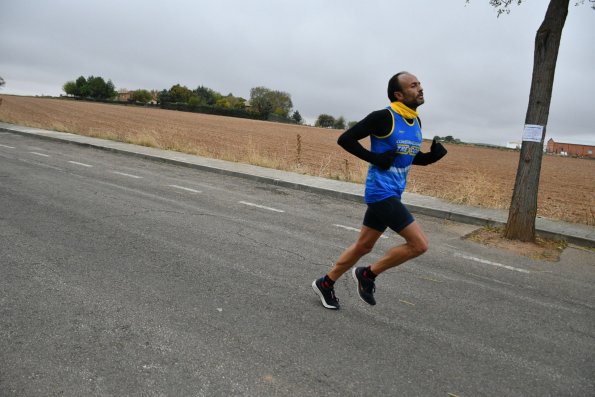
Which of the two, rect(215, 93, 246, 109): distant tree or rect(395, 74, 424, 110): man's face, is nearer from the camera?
rect(395, 74, 424, 110): man's face

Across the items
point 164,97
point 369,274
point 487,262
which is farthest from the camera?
point 164,97

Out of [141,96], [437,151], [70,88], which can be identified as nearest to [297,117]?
[141,96]

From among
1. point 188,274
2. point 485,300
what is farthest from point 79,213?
point 485,300

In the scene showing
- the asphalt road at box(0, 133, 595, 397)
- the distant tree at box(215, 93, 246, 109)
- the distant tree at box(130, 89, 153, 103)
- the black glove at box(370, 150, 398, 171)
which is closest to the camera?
the asphalt road at box(0, 133, 595, 397)

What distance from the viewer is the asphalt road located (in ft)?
9.16

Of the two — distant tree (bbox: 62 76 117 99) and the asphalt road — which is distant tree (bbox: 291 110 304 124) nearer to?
distant tree (bbox: 62 76 117 99)

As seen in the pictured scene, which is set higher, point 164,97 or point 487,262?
point 164,97

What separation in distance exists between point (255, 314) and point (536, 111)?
6199 millimetres

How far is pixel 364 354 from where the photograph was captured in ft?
10.4

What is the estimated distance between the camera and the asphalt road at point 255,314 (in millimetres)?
2793

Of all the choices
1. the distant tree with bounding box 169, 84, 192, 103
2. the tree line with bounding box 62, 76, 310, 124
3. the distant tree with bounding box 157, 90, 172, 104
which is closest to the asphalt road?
the tree line with bounding box 62, 76, 310, 124

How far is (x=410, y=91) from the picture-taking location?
11.7ft

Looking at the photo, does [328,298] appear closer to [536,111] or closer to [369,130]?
[369,130]

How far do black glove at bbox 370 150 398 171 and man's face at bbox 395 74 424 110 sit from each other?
0.46 meters
